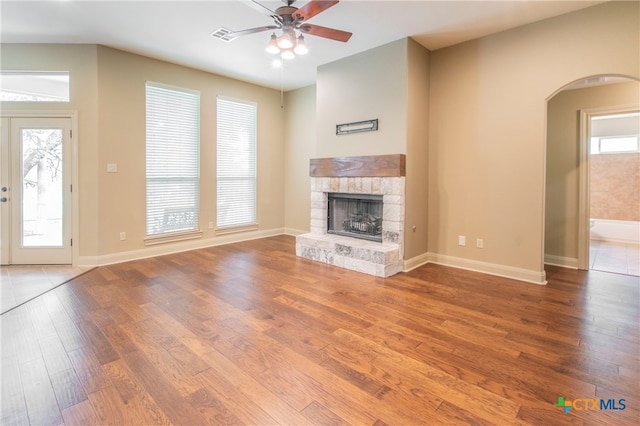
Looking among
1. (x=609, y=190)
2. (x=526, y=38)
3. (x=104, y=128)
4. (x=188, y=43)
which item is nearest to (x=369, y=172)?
(x=526, y=38)

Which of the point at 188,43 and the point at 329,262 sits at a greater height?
the point at 188,43

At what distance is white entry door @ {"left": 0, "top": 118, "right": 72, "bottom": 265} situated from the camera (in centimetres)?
437

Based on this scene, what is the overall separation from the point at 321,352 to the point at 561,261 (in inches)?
162

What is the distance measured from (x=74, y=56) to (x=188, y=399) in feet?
15.9

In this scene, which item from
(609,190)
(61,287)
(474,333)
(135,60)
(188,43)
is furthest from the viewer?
(609,190)

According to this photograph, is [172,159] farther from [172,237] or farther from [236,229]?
[236,229]

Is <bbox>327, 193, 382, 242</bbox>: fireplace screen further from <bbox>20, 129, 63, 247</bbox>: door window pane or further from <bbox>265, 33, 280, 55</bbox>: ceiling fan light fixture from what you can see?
<bbox>20, 129, 63, 247</bbox>: door window pane

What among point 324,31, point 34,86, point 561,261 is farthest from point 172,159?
point 561,261

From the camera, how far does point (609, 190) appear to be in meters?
6.75

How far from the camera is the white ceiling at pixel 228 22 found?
11.1ft

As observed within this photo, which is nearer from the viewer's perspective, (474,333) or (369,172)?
(474,333)

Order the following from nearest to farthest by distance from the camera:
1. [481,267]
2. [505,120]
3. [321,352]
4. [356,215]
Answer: [321,352] → [505,120] → [481,267] → [356,215]

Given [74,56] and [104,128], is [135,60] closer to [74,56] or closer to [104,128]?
[74,56]

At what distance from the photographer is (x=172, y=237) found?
530cm
